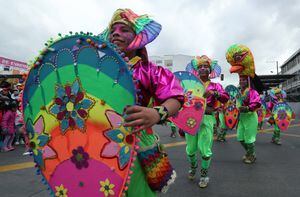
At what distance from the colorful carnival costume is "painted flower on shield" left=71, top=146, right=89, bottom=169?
4.86 m

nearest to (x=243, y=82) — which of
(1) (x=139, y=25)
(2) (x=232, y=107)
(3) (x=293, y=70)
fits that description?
(2) (x=232, y=107)

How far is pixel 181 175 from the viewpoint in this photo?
215 inches

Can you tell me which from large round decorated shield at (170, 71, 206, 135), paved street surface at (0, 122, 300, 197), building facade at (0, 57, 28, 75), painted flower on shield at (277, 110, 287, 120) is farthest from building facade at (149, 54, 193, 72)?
large round decorated shield at (170, 71, 206, 135)

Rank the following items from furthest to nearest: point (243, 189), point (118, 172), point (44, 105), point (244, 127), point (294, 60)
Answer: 1. point (294, 60)
2. point (244, 127)
3. point (243, 189)
4. point (44, 105)
5. point (118, 172)

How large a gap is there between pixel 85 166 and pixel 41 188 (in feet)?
10.5

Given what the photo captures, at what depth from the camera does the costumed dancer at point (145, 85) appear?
1.99 m

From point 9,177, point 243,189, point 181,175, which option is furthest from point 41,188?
point 243,189

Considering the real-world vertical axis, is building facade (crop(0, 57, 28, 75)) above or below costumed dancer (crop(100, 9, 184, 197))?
above

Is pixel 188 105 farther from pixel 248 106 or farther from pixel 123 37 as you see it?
pixel 123 37

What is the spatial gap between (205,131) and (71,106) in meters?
3.37

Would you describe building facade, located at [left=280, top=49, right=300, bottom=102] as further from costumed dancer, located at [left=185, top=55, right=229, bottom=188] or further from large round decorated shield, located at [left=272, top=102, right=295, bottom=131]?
costumed dancer, located at [left=185, top=55, right=229, bottom=188]

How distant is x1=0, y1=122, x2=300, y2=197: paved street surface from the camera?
4512 millimetres

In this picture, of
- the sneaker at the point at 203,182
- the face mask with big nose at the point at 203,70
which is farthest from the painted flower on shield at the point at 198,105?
the sneaker at the point at 203,182

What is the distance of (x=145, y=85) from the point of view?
203cm
